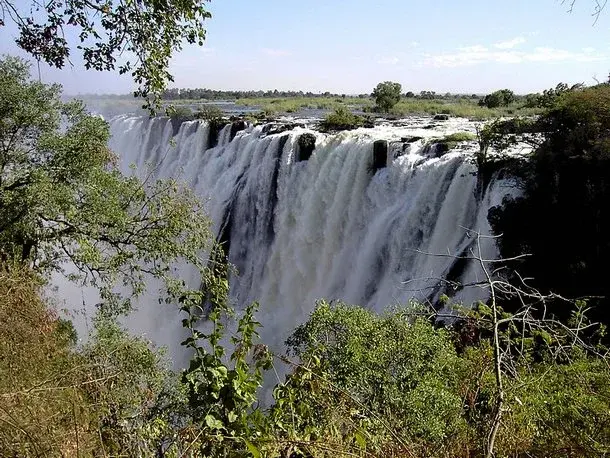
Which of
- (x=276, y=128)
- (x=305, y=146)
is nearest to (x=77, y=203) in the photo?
(x=305, y=146)

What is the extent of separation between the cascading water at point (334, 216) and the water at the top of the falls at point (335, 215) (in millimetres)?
35

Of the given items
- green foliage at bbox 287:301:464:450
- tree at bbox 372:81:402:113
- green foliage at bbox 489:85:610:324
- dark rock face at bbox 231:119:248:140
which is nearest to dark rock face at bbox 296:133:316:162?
dark rock face at bbox 231:119:248:140

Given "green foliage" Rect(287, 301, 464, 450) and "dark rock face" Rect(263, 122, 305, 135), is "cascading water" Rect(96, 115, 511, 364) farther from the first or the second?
"green foliage" Rect(287, 301, 464, 450)

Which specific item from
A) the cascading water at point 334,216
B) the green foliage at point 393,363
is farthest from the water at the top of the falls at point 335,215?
the green foliage at point 393,363

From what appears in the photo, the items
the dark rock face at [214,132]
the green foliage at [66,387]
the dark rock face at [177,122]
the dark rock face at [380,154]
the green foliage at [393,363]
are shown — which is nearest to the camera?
the green foliage at [66,387]

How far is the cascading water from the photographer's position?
1361 centimetres

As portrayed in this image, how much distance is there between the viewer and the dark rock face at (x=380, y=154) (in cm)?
1639

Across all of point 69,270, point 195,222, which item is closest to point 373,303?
point 195,222

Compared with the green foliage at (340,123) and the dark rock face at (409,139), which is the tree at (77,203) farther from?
the green foliage at (340,123)

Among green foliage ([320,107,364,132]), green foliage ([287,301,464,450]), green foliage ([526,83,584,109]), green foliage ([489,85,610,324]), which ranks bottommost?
green foliage ([287,301,464,450])

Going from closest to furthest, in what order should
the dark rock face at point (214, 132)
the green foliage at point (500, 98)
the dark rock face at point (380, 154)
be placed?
the dark rock face at point (380, 154) → the dark rock face at point (214, 132) → the green foliage at point (500, 98)

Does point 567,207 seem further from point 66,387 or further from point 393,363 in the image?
point 66,387

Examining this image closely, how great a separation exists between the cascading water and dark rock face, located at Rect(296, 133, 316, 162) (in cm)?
22

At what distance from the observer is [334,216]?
Result: 57.3ft
